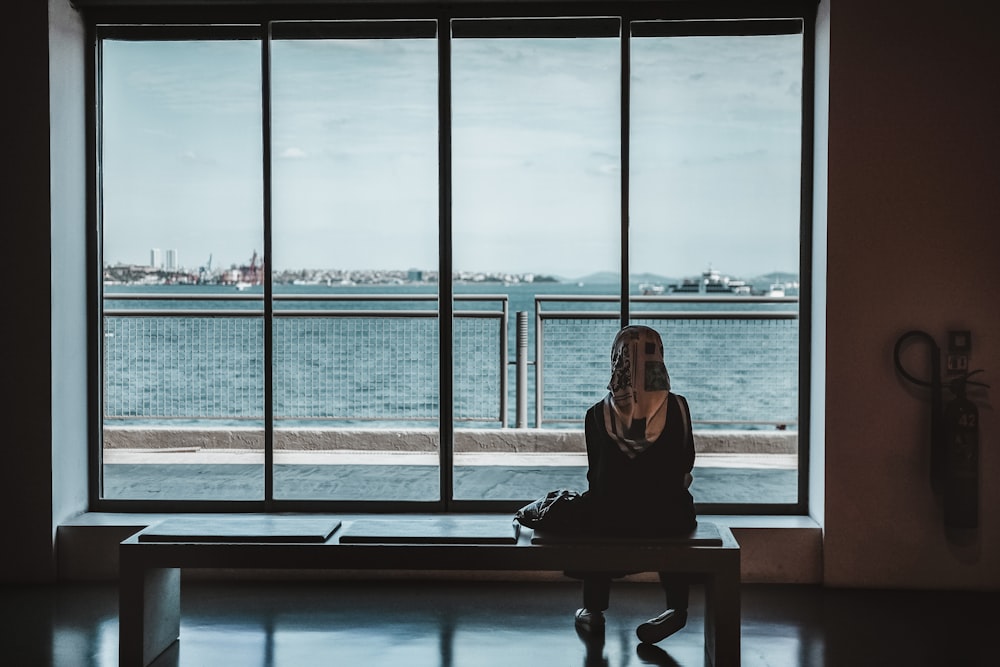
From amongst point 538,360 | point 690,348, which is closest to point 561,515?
point 538,360

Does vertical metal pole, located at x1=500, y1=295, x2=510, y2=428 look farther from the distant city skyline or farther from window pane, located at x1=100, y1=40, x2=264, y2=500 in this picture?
the distant city skyline

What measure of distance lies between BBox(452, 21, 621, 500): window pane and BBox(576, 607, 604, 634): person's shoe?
170 cm

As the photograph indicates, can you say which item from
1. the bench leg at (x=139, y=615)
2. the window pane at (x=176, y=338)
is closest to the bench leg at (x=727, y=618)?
the bench leg at (x=139, y=615)

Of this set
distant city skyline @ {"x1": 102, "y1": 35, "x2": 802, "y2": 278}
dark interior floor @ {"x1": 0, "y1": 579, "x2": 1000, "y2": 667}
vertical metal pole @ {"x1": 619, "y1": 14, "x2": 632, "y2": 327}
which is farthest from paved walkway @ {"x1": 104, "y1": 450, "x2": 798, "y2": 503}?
vertical metal pole @ {"x1": 619, "y1": 14, "x2": 632, "y2": 327}

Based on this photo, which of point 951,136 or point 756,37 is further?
point 756,37

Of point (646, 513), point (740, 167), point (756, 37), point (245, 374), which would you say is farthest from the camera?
point (740, 167)

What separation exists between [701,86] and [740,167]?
9042mm

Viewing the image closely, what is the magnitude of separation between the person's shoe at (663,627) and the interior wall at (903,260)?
3.29 feet

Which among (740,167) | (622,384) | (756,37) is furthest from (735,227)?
(622,384)

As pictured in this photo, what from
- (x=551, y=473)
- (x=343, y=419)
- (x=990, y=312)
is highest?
(x=990, y=312)

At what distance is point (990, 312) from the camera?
3301 mm

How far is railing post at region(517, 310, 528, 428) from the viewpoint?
4953 mm

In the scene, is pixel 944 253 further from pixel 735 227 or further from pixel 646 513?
pixel 735 227

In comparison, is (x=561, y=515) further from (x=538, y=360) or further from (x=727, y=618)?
(x=538, y=360)
